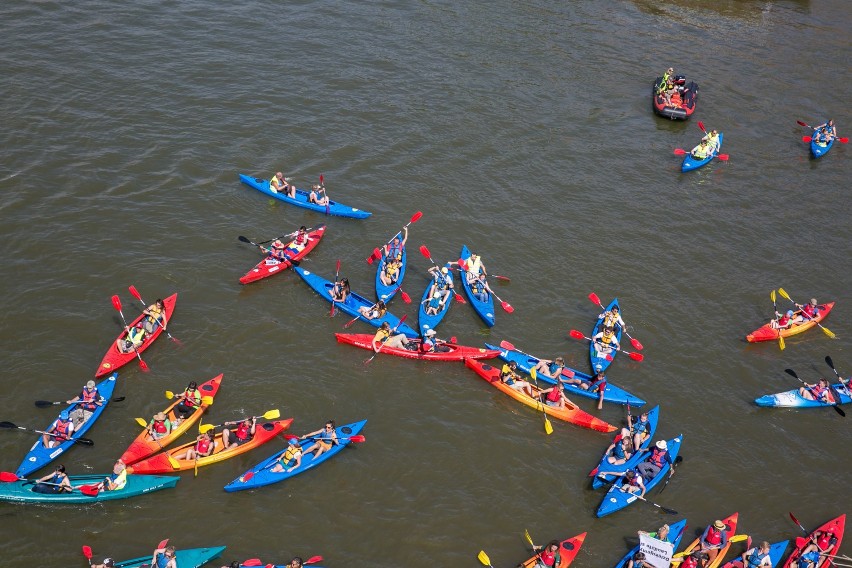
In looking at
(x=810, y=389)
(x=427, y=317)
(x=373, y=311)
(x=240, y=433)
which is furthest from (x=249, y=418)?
(x=810, y=389)

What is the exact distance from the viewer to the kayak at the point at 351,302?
37.8 metres

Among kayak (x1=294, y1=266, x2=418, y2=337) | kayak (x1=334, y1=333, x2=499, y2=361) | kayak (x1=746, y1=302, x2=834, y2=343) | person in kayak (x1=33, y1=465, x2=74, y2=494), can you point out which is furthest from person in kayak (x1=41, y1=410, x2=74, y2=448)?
kayak (x1=746, y1=302, x2=834, y2=343)

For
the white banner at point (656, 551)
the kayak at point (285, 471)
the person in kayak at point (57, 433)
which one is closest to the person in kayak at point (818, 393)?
the white banner at point (656, 551)

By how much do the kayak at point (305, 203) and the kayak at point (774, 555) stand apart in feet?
83.4

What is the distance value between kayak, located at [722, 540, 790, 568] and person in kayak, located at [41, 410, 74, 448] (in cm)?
2566

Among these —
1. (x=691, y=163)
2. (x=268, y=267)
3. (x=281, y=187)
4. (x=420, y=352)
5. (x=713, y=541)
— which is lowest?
(x=713, y=541)

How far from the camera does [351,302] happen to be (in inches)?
1527

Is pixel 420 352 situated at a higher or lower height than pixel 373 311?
lower

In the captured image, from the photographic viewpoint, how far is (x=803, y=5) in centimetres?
7656

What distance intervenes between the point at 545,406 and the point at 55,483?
19896 millimetres

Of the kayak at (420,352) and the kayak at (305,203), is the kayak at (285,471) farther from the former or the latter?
the kayak at (305,203)

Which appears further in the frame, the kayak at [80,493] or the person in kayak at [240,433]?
the person in kayak at [240,433]

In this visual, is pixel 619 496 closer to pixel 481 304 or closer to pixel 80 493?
pixel 481 304

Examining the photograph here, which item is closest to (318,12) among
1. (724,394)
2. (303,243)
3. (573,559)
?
(303,243)
